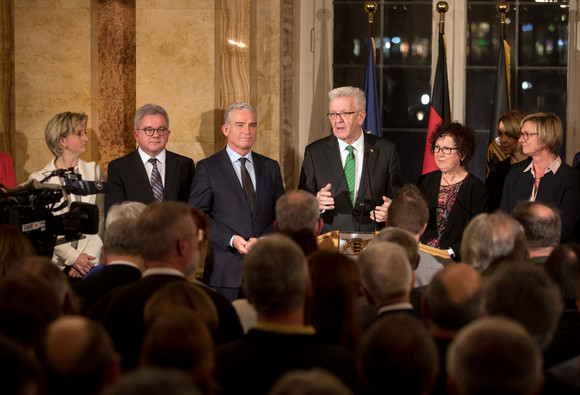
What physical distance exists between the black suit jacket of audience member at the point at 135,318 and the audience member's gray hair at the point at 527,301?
84 centimetres

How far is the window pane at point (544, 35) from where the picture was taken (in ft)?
21.0

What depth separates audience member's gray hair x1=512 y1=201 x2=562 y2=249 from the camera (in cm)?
343

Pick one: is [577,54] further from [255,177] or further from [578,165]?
[255,177]

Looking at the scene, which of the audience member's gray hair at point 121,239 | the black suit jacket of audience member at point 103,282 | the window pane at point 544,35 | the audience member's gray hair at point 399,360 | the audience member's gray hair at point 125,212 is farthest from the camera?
the window pane at point 544,35

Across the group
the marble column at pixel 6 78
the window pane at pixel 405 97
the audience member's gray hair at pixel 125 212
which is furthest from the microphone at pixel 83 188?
the window pane at pixel 405 97

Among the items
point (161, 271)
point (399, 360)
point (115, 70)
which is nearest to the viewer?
point (399, 360)

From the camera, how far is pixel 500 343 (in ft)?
5.33

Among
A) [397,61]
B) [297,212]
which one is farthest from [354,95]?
[397,61]

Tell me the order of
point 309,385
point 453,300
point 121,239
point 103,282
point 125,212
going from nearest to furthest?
point 309,385, point 453,300, point 103,282, point 121,239, point 125,212

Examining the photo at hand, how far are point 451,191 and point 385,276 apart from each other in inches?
94.3

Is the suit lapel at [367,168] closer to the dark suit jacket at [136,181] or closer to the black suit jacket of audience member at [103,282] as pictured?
the dark suit jacket at [136,181]

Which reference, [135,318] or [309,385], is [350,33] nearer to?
[135,318]

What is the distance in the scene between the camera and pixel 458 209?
4.77m

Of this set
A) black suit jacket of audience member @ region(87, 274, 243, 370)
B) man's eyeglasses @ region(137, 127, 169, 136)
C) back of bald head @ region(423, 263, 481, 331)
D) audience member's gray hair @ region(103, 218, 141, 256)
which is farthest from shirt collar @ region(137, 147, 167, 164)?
back of bald head @ region(423, 263, 481, 331)
